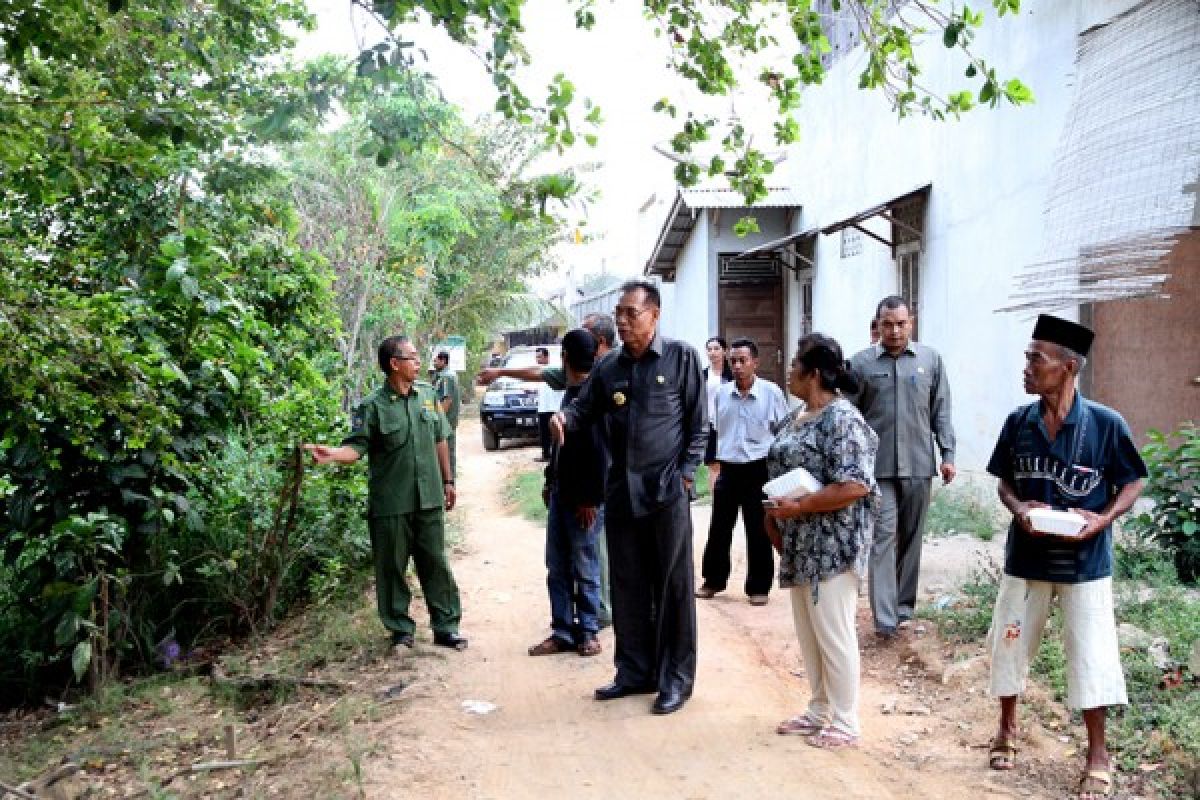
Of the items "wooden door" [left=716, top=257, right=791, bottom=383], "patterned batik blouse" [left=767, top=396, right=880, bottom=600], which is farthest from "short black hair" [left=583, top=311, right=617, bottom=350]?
"wooden door" [left=716, top=257, right=791, bottom=383]

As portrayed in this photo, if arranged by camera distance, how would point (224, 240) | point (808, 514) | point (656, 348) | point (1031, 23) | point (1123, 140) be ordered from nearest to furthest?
point (808, 514)
point (656, 348)
point (1123, 140)
point (224, 240)
point (1031, 23)

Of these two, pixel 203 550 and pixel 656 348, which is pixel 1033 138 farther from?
pixel 203 550

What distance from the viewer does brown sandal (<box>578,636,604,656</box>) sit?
5.87m

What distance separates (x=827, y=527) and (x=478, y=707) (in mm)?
1995

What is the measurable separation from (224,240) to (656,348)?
2.95 meters

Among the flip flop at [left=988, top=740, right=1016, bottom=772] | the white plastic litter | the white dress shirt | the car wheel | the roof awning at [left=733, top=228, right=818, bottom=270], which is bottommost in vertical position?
the white plastic litter

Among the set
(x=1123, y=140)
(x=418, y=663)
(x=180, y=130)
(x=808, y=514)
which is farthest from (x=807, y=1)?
(x=418, y=663)

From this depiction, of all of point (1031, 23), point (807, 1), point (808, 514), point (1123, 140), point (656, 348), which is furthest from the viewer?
point (1031, 23)

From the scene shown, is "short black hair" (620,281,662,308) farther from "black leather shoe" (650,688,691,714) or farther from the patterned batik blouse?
"black leather shoe" (650,688,691,714)

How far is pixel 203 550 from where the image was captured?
6980 mm

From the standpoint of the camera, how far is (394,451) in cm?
590

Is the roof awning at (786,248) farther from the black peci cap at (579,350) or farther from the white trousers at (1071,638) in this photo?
the white trousers at (1071,638)

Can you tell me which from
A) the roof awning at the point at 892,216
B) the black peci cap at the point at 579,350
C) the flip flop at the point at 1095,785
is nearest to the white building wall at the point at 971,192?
the roof awning at the point at 892,216

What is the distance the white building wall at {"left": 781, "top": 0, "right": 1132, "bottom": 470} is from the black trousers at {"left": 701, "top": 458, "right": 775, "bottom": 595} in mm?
2851
